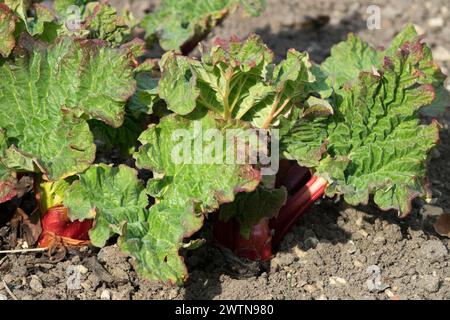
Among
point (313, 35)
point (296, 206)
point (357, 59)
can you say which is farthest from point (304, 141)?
point (313, 35)

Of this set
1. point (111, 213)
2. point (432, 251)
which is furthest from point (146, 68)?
point (432, 251)

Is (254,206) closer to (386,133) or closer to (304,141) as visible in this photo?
(304,141)

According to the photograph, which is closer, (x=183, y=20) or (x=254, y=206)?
(x=254, y=206)

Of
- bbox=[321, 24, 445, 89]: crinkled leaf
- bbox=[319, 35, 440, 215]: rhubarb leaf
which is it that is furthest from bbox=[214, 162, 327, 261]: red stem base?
bbox=[321, 24, 445, 89]: crinkled leaf

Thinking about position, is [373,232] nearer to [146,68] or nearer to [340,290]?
[340,290]

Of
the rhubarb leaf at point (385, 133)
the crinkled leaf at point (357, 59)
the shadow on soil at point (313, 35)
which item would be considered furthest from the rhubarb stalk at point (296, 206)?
the shadow on soil at point (313, 35)

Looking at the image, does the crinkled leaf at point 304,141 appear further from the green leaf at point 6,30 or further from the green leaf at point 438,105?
the green leaf at point 6,30
